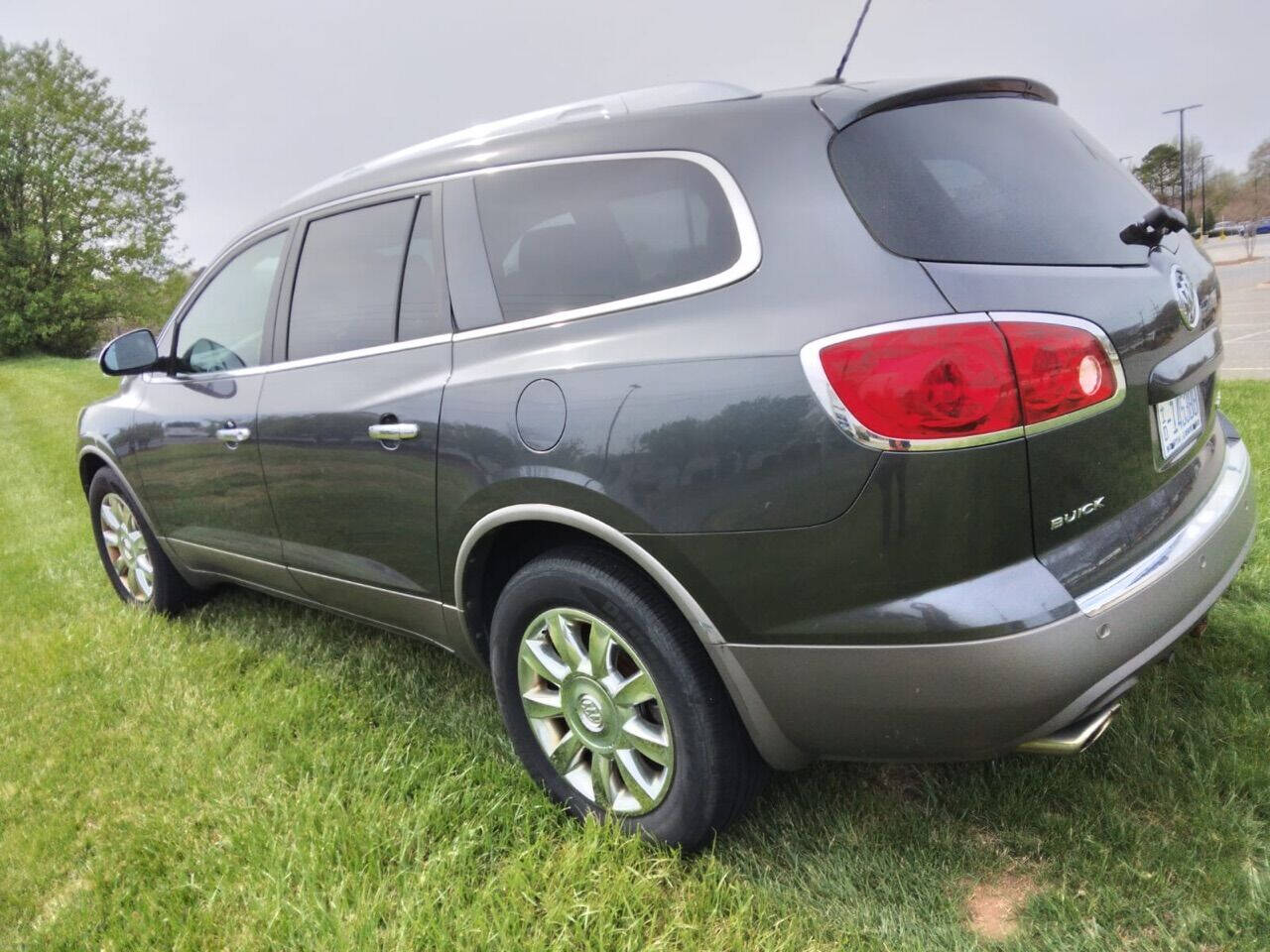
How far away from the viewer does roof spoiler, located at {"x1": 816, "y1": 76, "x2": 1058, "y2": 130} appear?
6.57 ft

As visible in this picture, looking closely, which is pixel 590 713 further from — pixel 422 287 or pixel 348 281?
pixel 348 281

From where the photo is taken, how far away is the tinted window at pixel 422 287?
8.71ft

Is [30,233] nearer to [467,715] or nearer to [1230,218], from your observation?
[467,715]

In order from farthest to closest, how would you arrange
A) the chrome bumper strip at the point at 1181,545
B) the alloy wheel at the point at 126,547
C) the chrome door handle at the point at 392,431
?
the alloy wheel at the point at 126,547, the chrome door handle at the point at 392,431, the chrome bumper strip at the point at 1181,545

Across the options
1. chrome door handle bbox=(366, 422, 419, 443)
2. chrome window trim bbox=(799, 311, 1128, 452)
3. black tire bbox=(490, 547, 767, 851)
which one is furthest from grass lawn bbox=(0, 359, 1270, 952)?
chrome window trim bbox=(799, 311, 1128, 452)

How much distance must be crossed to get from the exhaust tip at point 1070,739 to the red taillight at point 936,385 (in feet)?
2.05

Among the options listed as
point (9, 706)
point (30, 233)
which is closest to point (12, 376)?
point (30, 233)

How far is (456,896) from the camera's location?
2201 millimetres

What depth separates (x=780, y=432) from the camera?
181 cm

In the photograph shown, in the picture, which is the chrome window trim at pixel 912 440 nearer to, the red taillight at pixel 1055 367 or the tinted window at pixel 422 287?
the red taillight at pixel 1055 367

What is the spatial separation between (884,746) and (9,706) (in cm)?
334

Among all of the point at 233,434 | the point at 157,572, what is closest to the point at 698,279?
the point at 233,434

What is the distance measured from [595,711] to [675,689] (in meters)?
0.31

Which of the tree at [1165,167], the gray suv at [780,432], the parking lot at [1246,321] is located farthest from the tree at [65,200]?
the tree at [1165,167]
